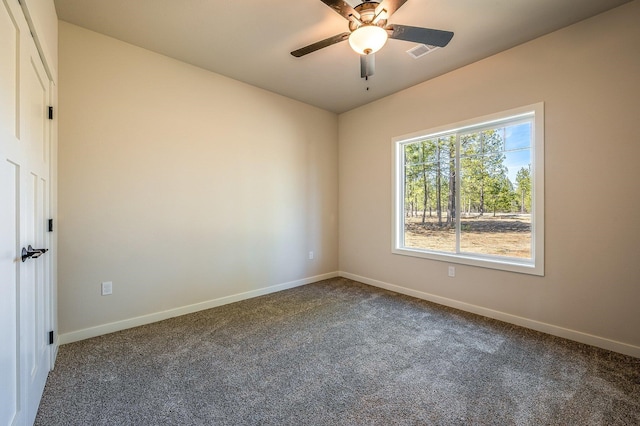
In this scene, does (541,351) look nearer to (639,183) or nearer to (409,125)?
(639,183)

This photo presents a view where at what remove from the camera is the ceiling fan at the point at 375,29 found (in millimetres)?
1890

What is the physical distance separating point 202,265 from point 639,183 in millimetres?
4224

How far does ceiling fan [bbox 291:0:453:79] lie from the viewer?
1.89 metres

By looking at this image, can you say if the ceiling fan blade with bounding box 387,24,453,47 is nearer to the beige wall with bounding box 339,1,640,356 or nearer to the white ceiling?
the white ceiling

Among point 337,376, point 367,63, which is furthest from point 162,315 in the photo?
point 367,63

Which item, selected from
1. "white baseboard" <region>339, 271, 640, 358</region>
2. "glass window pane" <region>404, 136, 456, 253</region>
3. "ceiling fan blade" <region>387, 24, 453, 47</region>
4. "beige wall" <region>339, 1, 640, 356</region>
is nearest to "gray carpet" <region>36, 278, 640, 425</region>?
Result: "white baseboard" <region>339, 271, 640, 358</region>

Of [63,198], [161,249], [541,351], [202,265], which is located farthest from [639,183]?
[63,198]

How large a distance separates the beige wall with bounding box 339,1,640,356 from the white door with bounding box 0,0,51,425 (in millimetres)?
3349

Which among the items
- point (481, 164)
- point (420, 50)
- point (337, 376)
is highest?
point (420, 50)

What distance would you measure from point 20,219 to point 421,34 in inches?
109

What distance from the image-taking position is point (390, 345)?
2.44 meters

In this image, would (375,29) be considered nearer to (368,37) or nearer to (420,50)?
(368,37)

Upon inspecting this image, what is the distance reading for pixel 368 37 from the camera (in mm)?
1920

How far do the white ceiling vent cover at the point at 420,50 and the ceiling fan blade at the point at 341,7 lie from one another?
1092 millimetres
